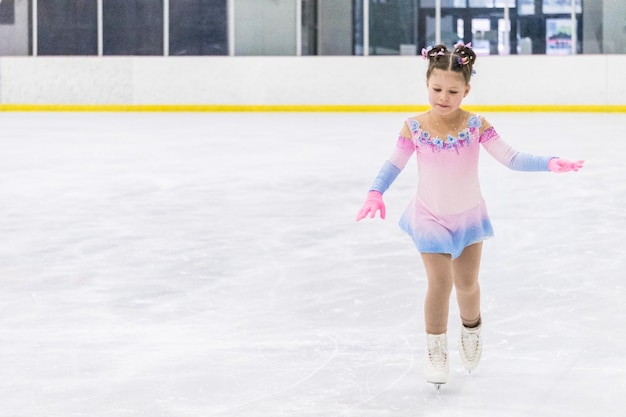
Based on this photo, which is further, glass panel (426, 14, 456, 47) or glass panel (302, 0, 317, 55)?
glass panel (302, 0, 317, 55)

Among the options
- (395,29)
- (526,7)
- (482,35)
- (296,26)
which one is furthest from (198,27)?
(526,7)

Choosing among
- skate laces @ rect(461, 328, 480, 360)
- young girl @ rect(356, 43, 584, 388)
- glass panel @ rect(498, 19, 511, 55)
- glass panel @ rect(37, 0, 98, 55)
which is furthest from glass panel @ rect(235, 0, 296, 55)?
young girl @ rect(356, 43, 584, 388)

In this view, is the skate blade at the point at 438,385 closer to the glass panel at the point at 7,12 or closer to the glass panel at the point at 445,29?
the glass panel at the point at 445,29

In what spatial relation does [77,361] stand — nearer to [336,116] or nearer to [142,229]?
[142,229]

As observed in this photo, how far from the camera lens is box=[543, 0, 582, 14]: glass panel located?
54.3ft

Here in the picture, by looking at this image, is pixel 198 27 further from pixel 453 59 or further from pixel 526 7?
pixel 453 59

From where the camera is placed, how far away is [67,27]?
1750cm

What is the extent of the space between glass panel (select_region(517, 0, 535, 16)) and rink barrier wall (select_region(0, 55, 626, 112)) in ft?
3.78

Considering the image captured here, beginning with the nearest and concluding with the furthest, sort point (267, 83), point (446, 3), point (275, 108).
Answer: point (275, 108) → point (267, 83) → point (446, 3)

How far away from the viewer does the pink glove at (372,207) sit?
260 centimetres

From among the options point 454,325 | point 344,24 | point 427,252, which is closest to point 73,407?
point 427,252

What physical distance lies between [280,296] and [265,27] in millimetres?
13637

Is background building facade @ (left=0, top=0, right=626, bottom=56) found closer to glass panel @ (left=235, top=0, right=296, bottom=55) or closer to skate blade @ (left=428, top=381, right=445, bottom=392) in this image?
glass panel @ (left=235, top=0, right=296, bottom=55)

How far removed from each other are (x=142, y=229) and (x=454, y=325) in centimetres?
237
